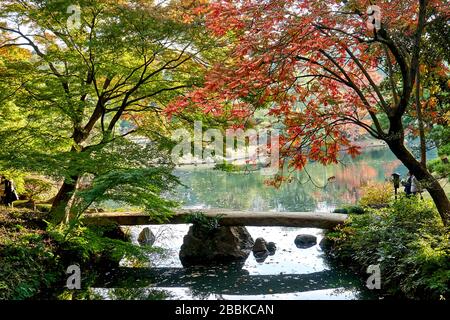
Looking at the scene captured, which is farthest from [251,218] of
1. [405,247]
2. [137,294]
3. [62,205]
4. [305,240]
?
[62,205]

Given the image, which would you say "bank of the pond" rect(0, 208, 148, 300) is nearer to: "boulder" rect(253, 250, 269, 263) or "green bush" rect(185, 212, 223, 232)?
"green bush" rect(185, 212, 223, 232)

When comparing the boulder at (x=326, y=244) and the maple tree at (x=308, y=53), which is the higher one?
the maple tree at (x=308, y=53)

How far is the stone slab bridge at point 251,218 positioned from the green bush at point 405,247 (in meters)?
0.69

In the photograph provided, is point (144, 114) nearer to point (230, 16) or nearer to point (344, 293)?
point (230, 16)

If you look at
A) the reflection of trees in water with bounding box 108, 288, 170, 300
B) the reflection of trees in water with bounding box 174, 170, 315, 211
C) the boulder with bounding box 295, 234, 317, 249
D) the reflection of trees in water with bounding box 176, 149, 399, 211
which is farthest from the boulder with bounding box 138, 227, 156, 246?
the boulder with bounding box 295, 234, 317, 249

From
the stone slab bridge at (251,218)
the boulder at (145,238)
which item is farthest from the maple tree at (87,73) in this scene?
the boulder at (145,238)

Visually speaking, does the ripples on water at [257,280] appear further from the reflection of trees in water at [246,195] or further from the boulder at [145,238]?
the reflection of trees in water at [246,195]

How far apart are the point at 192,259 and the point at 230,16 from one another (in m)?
5.98

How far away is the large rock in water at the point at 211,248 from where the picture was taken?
9.02m

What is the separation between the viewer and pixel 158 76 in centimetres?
802

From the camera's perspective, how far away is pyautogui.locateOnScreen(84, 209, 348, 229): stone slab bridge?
8.93 metres

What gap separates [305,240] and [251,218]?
204 cm

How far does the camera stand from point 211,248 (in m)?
9.15

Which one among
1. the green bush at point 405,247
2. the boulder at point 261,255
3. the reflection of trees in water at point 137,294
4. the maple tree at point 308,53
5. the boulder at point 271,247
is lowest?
the reflection of trees in water at point 137,294
